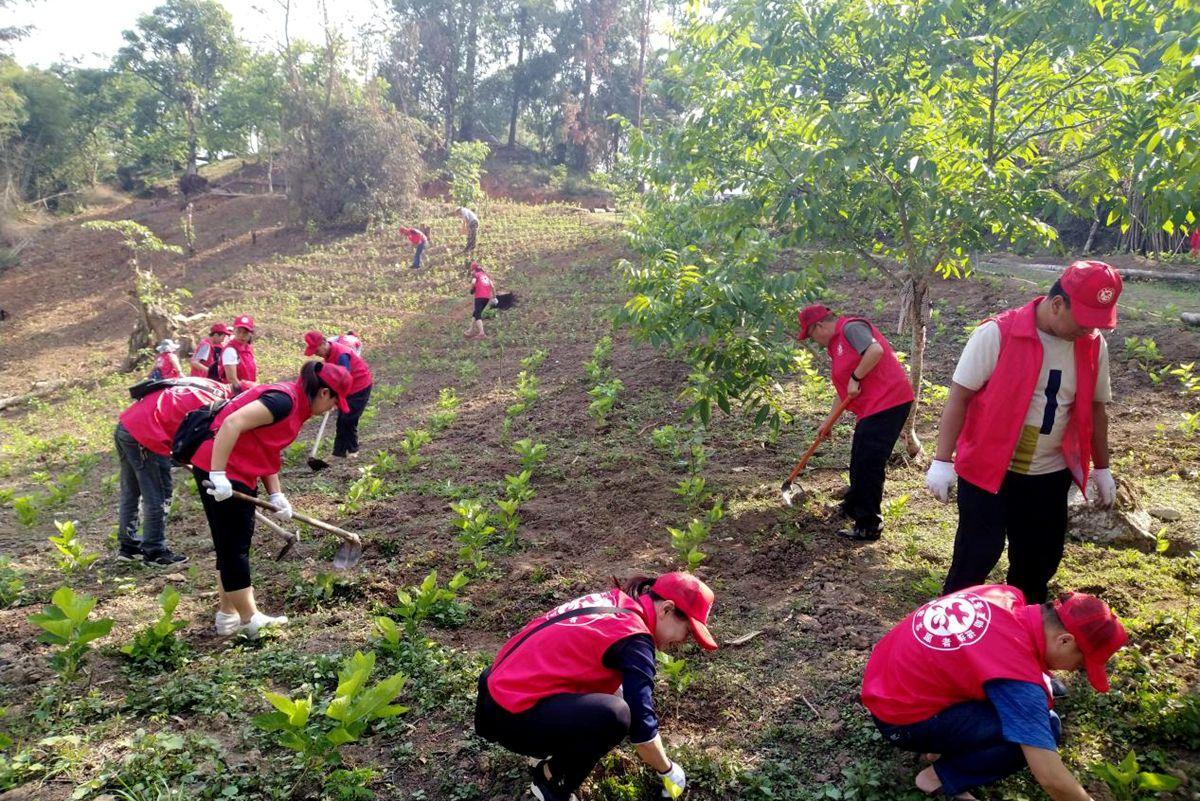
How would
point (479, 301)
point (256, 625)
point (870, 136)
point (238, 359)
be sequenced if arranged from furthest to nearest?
point (479, 301), point (238, 359), point (870, 136), point (256, 625)

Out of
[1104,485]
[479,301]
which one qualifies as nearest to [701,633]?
[1104,485]

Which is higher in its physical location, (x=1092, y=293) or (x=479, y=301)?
(x=1092, y=293)

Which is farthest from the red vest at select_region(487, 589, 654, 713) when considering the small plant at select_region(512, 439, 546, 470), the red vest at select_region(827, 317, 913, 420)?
the small plant at select_region(512, 439, 546, 470)

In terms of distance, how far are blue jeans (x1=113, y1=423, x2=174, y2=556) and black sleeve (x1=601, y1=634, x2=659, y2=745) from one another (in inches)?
169

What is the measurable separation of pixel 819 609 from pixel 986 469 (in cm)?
137

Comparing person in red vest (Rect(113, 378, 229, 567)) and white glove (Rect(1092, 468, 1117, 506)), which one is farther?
person in red vest (Rect(113, 378, 229, 567))

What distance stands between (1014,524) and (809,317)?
79.6 inches

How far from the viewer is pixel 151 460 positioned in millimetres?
5375

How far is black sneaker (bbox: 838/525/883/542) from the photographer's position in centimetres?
490

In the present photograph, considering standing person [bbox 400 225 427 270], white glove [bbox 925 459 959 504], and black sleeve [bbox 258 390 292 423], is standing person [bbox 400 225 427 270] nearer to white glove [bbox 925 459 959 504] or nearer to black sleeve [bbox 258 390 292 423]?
black sleeve [bbox 258 390 292 423]

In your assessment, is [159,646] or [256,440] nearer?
[159,646]

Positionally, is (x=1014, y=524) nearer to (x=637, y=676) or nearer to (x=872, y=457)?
(x=872, y=457)

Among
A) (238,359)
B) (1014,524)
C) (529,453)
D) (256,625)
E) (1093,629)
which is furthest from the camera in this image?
(238,359)

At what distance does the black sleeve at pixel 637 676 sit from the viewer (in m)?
2.59
